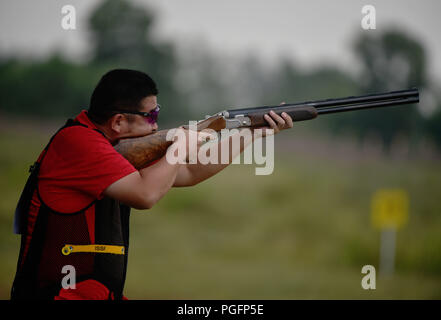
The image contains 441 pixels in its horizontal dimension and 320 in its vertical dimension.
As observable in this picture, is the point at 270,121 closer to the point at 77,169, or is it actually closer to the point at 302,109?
the point at 302,109

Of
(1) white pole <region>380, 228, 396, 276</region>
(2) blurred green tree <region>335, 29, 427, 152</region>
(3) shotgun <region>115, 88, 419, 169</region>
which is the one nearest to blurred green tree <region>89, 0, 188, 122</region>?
(2) blurred green tree <region>335, 29, 427, 152</region>

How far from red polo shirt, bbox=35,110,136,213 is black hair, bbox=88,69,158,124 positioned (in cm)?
21

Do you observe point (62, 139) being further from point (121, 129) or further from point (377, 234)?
point (377, 234)

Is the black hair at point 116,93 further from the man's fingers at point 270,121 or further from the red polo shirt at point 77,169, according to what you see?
the man's fingers at point 270,121

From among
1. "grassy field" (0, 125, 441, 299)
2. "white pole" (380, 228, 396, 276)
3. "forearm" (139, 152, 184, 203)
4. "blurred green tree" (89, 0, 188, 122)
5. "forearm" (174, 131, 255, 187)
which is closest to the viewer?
"forearm" (139, 152, 184, 203)

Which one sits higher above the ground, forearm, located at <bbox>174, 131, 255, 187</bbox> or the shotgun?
the shotgun

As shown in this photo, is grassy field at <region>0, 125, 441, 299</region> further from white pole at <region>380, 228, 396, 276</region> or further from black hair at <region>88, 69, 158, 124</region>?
black hair at <region>88, 69, 158, 124</region>

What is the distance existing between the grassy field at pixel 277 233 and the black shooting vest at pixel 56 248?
6344 millimetres

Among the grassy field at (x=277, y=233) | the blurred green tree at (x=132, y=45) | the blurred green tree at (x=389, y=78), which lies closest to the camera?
the grassy field at (x=277, y=233)

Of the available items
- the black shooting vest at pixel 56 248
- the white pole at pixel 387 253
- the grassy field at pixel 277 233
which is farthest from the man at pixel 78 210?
the white pole at pixel 387 253

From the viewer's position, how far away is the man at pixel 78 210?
2.55m

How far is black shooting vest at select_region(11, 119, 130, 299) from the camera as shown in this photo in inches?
103

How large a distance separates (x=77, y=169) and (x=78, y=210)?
22 cm
